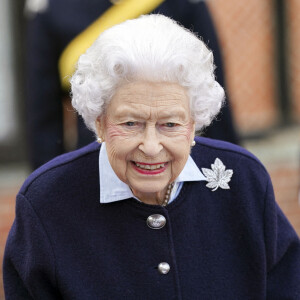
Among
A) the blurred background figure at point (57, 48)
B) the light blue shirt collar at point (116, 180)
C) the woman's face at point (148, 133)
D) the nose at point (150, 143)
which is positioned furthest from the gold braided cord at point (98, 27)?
the nose at point (150, 143)

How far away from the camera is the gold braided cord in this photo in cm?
327

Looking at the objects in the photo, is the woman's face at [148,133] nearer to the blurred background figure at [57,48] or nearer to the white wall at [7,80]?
the blurred background figure at [57,48]

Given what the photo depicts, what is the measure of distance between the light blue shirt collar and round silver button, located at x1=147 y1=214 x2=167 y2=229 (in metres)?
0.09

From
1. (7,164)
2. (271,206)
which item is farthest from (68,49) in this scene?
(7,164)

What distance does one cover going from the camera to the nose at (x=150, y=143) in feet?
7.30

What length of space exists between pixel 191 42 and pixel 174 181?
484 millimetres

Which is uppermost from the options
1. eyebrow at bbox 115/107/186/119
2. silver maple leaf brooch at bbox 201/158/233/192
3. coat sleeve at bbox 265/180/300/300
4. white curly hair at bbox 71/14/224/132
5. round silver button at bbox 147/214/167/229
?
white curly hair at bbox 71/14/224/132

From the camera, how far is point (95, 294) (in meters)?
2.41

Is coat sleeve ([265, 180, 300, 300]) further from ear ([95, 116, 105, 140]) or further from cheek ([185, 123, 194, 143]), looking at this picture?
ear ([95, 116, 105, 140])

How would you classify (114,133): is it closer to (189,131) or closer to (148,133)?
(148,133)

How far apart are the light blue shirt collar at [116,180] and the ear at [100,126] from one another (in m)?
0.13

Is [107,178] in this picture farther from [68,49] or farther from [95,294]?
[68,49]

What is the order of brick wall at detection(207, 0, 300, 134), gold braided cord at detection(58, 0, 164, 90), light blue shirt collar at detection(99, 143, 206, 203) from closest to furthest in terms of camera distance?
light blue shirt collar at detection(99, 143, 206, 203) < gold braided cord at detection(58, 0, 164, 90) < brick wall at detection(207, 0, 300, 134)

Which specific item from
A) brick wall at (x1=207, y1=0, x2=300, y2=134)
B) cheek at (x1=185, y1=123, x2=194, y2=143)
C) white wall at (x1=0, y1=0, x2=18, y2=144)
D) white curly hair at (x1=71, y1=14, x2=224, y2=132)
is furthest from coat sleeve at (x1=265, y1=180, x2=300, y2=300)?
white wall at (x1=0, y1=0, x2=18, y2=144)
